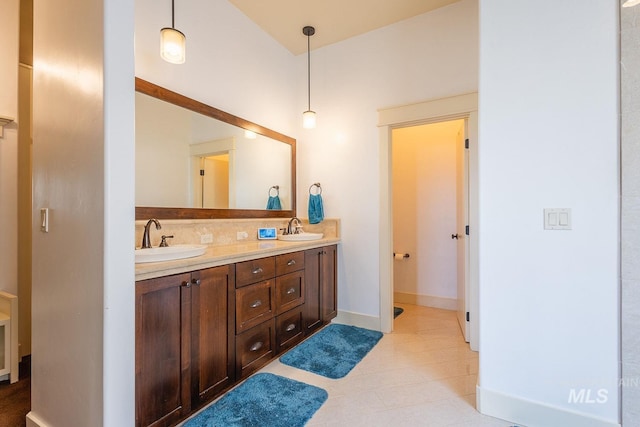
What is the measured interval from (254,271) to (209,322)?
1.46ft

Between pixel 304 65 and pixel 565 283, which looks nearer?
pixel 565 283

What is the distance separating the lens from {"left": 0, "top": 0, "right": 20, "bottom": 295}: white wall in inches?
85.9

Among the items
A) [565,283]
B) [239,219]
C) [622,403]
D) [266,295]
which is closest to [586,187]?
[565,283]

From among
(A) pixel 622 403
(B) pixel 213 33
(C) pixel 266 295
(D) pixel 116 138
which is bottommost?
(A) pixel 622 403

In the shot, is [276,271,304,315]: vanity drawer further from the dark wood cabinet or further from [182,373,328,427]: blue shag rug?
[182,373,328,427]: blue shag rug

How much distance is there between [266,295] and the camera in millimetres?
2129

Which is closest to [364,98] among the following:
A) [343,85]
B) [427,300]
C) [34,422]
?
[343,85]

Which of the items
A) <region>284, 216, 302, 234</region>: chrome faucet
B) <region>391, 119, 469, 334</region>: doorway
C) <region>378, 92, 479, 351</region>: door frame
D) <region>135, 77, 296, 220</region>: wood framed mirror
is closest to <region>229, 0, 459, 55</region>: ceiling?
<region>378, 92, 479, 351</region>: door frame

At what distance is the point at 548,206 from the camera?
1.57 meters

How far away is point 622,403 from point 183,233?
2.70m

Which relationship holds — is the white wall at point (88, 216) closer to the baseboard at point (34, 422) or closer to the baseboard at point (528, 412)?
the baseboard at point (34, 422)

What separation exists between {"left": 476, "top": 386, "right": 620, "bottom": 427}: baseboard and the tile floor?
0.16 feet

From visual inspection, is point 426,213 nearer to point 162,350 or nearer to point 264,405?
point 264,405

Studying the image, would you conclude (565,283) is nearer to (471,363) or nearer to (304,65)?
(471,363)
